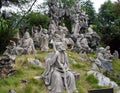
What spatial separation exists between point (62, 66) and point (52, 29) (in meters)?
11.1

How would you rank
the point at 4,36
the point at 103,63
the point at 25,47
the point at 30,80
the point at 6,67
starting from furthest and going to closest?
1. the point at 4,36
2. the point at 103,63
3. the point at 25,47
4. the point at 6,67
5. the point at 30,80

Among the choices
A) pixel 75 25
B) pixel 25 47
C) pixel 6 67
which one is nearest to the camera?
pixel 6 67

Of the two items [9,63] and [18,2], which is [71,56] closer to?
[18,2]

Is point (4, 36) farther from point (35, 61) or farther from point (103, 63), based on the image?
point (103, 63)

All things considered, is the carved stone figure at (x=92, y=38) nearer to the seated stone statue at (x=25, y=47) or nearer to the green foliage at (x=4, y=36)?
the green foliage at (x=4, y=36)

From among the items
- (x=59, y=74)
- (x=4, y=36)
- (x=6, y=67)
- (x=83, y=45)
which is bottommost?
(x=59, y=74)

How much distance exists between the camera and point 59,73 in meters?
14.3

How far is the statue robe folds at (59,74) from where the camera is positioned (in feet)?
46.4

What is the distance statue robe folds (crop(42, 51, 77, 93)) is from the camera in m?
14.1

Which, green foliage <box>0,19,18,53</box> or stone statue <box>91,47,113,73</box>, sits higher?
green foliage <box>0,19,18,53</box>

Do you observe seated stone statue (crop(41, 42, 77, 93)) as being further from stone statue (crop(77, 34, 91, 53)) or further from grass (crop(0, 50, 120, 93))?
stone statue (crop(77, 34, 91, 53))

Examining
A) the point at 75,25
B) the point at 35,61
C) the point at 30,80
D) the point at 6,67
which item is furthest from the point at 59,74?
the point at 75,25

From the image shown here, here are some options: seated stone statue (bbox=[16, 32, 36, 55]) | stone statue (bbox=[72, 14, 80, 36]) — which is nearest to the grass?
seated stone statue (bbox=[16, 32, 36, 55])

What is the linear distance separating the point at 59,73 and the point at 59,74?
44 mm
